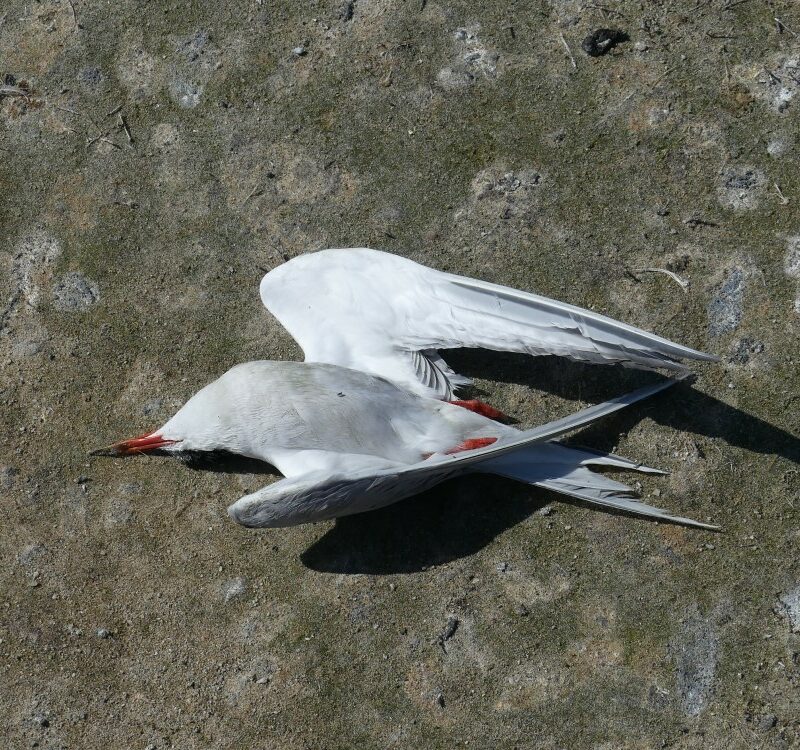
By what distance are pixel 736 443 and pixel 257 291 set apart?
297 cm

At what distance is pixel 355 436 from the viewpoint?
4.41 meters

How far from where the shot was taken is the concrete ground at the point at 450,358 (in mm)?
4676

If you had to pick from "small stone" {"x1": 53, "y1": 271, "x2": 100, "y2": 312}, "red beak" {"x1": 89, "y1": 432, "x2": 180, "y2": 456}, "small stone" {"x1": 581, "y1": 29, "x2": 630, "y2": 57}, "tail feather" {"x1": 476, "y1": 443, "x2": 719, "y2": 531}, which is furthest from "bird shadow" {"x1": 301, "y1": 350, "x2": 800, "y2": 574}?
"small stone" {"x1": 53, "y1": 271, "x2": 100, "y2": 312}

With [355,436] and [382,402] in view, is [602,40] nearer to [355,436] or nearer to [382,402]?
[382,402]


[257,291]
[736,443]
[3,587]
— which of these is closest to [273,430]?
[257,291]

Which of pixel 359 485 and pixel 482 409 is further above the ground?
pixel 359 485

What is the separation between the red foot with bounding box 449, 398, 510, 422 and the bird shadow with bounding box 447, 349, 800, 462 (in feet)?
0.89

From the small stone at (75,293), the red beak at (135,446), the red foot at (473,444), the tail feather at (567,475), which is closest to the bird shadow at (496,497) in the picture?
the tail feather at (567,475)

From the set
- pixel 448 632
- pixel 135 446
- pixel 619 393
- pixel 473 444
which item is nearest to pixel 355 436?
pixel 473 444

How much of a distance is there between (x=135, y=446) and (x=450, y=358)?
6.24 ft

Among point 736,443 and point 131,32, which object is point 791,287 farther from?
point 131,32

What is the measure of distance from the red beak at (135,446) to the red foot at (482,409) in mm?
1597

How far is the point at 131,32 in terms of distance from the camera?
5852 mm

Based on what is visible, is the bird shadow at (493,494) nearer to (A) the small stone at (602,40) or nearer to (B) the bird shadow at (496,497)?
(B) the bird shadow at (496,497)
